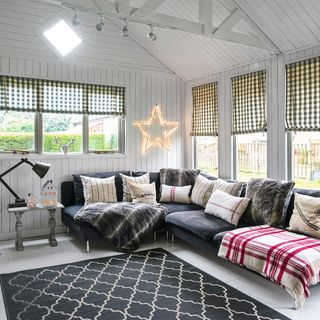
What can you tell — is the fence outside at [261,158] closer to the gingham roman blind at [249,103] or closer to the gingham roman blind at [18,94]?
the gingham roman blind at [249,103]

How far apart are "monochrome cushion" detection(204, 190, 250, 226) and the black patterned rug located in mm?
729

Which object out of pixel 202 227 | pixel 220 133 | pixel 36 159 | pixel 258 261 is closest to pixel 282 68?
pixel 220 133

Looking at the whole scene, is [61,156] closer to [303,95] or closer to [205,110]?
[205,110]

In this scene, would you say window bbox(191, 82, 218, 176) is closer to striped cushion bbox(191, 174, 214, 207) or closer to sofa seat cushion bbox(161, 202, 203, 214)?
striped cushion bbox(191, 174, 214, 207)

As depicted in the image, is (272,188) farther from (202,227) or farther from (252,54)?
(252,54)

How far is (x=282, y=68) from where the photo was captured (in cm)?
443

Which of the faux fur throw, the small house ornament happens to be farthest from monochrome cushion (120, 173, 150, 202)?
the small house ornament

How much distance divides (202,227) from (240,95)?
2119 millimetres

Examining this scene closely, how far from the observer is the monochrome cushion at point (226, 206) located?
158 inches

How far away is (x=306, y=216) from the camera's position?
348 centimetres

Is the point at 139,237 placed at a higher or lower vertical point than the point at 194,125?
lower

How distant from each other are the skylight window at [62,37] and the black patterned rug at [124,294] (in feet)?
9.79

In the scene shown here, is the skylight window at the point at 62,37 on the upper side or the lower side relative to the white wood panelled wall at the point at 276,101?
upper

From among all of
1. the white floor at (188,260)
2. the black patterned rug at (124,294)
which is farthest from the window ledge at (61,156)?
the black patterned rug at (124,294)
